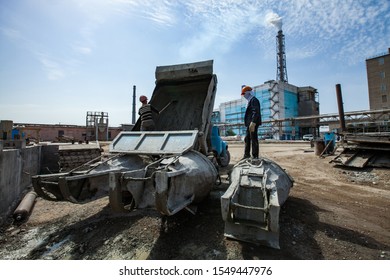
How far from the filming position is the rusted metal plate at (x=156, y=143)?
12.3 ft

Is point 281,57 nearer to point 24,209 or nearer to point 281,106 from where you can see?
point 281,106

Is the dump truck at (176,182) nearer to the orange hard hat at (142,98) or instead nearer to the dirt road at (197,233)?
the dirt road at (197,233)

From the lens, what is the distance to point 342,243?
279cm

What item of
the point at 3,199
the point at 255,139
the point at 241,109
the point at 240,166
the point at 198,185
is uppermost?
the point at 241,109

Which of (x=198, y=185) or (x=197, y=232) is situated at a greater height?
(x=198, y=185)

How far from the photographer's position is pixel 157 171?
2.53 metres

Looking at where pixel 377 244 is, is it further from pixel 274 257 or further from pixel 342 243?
pixel 274 257

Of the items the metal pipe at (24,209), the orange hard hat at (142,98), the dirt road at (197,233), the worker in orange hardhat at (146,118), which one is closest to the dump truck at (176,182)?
the worker in orange hardhat at (146,118)

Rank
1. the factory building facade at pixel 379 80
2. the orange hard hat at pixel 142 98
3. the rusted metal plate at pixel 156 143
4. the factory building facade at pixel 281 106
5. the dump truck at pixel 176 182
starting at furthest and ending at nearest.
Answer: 1. the factory building facade at pixel 281 106
2. the factory building facade at pixel 379 80
3. the orange hard hat at pixel 142 98
4. the rusted metal plate at pixel 156 143
5. the dump truck at pixel 176 182

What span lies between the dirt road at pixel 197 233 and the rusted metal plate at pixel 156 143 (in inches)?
43.4

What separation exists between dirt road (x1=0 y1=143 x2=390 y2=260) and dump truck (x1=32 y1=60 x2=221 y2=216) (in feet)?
1.46

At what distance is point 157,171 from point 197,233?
1208mm
